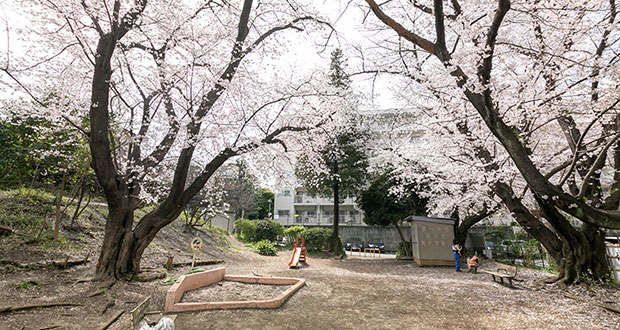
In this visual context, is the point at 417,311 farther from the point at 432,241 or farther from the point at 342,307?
the point at 432,241

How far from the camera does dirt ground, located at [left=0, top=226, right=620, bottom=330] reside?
15.3 feet

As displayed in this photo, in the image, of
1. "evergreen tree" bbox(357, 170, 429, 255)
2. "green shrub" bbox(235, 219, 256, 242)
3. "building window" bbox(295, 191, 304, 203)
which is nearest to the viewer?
"evergreen tree" bbox(357, 170, 429, 255)

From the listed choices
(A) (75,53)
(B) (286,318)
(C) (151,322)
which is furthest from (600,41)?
(A) (75,53)

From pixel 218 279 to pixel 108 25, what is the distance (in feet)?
22.1

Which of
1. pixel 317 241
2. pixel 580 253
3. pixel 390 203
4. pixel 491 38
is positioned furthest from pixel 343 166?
pixel 491 38

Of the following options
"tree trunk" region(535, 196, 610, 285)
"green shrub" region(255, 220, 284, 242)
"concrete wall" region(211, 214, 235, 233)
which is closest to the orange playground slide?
"green shrub" region(255, 220, 284, 242)

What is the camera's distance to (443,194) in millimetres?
14367

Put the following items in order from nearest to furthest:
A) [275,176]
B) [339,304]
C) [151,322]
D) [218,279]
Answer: [151,322], [339,304], [218,279], [275,176]

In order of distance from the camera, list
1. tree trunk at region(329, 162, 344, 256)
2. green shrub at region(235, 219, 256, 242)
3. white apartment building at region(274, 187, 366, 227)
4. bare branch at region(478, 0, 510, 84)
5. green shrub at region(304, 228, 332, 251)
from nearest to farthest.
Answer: bare branch at region(478, 0, 510, 84) < tree trunk at region(329, 162, 344, 256) < green shrub at region(304, 228, 332, 251) < green shrub at region(235, 219, 256, 242) < white apartment building at region(274, 187, 366, 227)

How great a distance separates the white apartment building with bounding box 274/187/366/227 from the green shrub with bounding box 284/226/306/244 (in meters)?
11.8

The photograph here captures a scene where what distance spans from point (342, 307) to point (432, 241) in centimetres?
907

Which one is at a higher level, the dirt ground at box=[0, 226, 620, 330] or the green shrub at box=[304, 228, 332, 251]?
the green shrub at box=[304, 228, 332, 251]

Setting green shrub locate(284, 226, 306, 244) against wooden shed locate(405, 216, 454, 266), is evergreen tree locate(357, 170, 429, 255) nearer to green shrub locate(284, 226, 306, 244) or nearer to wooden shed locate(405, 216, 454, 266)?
wooden shed locate(405, 216, 454, 266)

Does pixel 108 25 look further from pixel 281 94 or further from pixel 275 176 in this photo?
pixel 275 176
